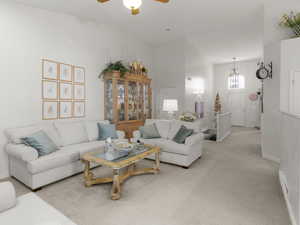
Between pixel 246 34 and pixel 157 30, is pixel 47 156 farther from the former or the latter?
pixel 246 34

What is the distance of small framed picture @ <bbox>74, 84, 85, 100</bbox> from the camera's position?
13.6 ft

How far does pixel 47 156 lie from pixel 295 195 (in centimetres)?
329

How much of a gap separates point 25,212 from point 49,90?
113 inches

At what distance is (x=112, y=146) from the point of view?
2852mm

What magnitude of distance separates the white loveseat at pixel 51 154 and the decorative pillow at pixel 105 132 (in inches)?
7.2

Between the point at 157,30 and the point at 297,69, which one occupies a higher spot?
the point at 157,30

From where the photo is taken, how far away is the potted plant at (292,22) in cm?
350

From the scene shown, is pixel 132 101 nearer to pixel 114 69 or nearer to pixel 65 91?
pixel 114 69

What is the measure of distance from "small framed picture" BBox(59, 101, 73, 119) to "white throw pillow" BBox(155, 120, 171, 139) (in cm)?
210

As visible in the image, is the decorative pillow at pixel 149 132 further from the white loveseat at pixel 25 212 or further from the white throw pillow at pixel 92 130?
the white loveseat at pixel 25 212

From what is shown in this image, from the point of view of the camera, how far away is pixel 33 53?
3.41 meters

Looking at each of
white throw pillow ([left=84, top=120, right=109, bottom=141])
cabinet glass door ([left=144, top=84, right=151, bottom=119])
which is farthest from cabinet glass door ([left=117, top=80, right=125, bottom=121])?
cabinet glass door ([left=144, top=84, right=151, bottom=119])

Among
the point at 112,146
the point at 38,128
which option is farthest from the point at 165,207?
the point at 38,128

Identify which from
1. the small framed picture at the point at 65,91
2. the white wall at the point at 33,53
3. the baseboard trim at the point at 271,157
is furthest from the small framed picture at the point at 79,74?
the baseboard trim at the point at 271,157
